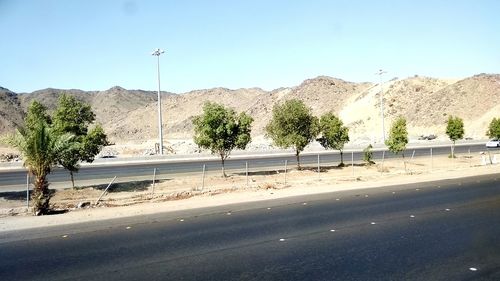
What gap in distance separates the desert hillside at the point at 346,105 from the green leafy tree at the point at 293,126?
5839cm

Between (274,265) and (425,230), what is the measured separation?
17.8 ft

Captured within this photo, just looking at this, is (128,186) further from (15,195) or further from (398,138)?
(398,138)

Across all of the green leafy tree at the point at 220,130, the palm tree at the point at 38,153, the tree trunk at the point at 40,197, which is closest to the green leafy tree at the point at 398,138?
the green leafy tree at the point at 220,130

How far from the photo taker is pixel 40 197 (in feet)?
63.3

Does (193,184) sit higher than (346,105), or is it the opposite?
(346,105)

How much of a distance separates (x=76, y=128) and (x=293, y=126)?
51.3 feet

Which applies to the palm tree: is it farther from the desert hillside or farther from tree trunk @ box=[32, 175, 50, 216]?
the desert hillside

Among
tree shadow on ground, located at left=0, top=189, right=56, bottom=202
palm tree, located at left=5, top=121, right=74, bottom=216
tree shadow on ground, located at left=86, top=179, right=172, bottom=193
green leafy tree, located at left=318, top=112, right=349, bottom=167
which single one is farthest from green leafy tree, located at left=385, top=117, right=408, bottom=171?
palm tree, located at left=5, top=121, right=74, bottom=216

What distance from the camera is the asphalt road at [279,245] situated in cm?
937

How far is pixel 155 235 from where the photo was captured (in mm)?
13750

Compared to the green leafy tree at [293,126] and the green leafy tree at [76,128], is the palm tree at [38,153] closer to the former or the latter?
the green leafy tree at [76,128]

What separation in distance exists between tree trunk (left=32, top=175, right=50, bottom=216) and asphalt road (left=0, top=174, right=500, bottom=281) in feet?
12.2

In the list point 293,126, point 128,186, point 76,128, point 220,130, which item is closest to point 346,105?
point 293,126

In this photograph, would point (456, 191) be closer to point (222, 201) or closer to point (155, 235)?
point (222, 201)
